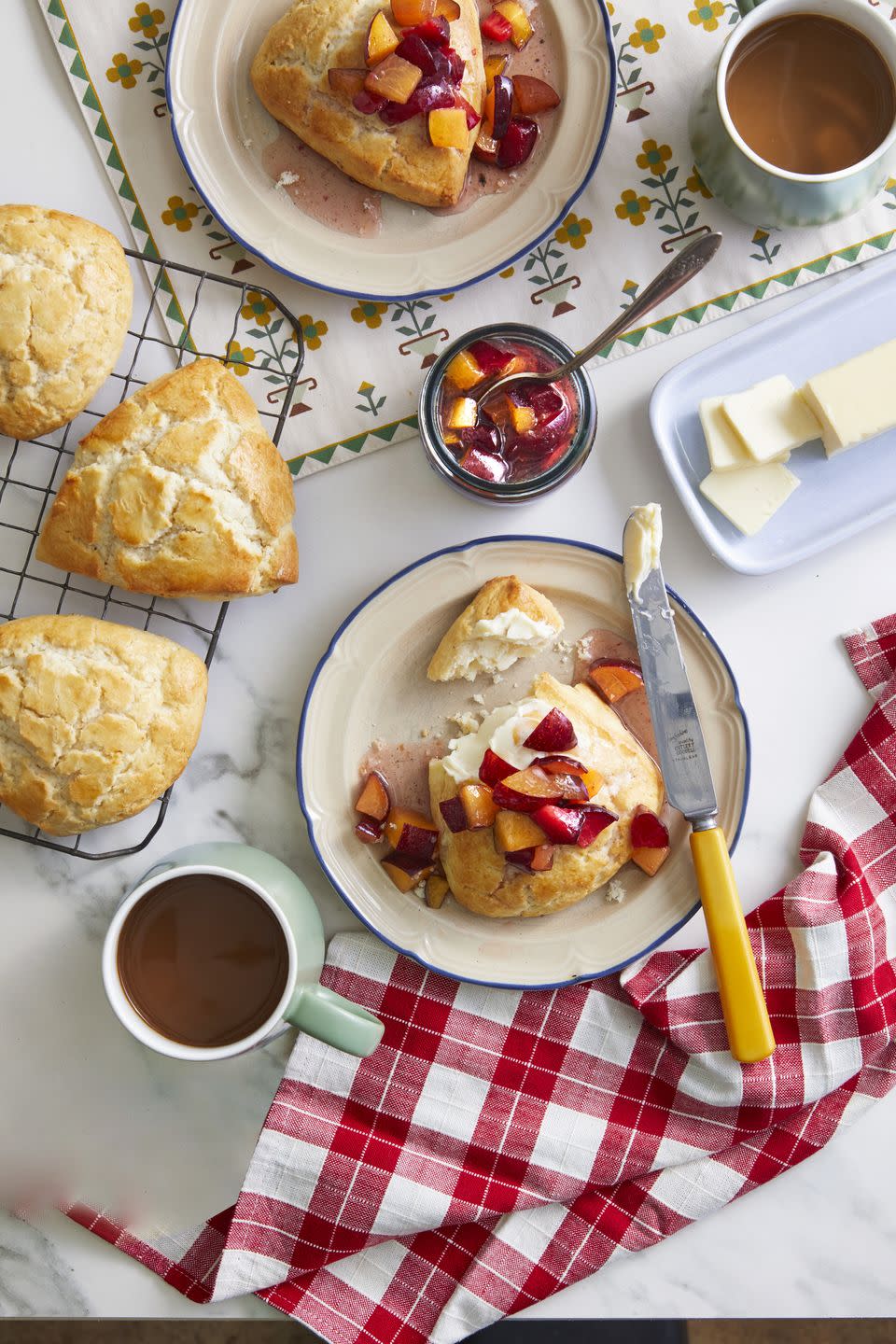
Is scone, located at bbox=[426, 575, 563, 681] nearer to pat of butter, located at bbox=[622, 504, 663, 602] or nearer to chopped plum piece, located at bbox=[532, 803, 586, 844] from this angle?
pat of butter, located at bbox=[622, 504, 663, 602]

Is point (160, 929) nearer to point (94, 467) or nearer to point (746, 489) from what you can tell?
point (94, 467)

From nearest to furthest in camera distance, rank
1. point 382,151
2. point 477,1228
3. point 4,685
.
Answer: point 4,685 → point 382,151 → point 477,1228

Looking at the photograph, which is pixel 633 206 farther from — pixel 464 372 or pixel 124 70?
pixel 124 70

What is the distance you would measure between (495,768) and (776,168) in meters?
1.40

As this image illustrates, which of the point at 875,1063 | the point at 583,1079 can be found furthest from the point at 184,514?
the point at 875,1063

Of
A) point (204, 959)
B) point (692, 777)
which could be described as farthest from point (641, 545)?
point (204, 959)

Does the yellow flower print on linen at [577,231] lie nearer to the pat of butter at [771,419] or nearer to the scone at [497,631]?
the pat of butter at [771,419]

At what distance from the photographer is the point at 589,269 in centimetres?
247

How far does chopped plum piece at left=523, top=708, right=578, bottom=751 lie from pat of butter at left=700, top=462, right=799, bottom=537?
65 cm

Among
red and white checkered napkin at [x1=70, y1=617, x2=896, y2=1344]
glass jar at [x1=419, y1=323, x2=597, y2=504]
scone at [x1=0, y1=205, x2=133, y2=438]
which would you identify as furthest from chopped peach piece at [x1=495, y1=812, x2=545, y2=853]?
scone at [x1=0, y1=205, x2=133, y2=438]

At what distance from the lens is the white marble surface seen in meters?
2.48

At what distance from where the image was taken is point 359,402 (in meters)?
2.45

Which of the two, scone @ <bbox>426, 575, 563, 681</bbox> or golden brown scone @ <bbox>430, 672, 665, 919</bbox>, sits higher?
scone @ <bbox>426, 575, 563, 681</bbox>

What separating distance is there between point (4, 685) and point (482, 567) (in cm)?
105
